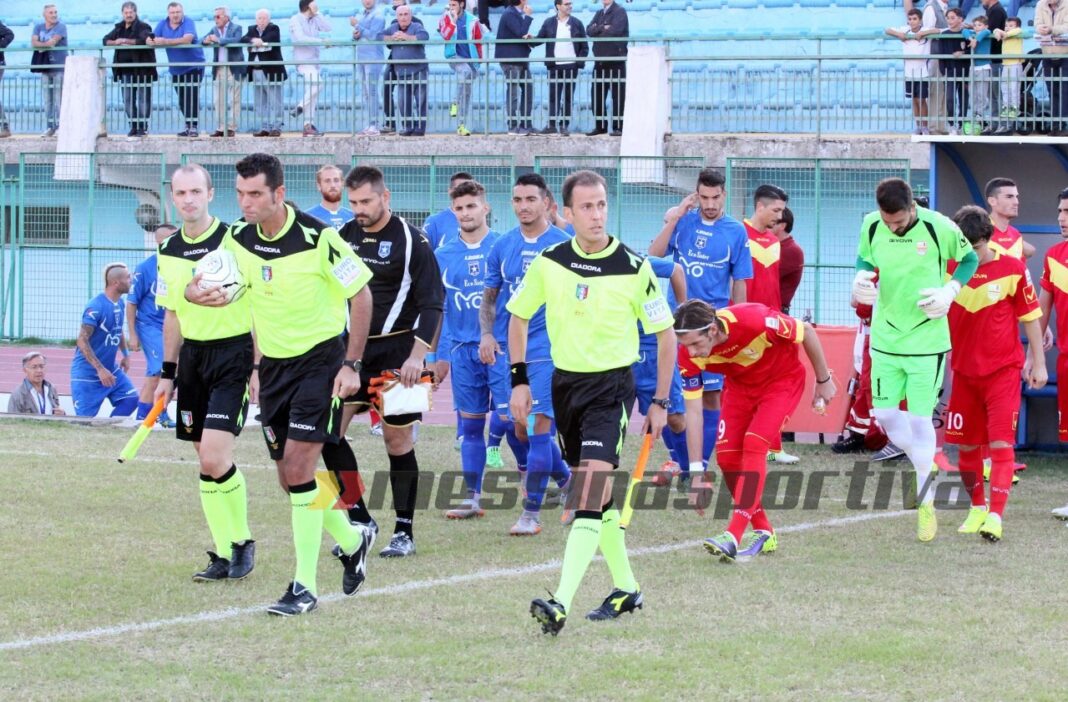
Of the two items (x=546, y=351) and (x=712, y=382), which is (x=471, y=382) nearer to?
(x=546, y=351)

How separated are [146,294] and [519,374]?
8398mm

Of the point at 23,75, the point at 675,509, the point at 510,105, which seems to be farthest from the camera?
the point at 23,75

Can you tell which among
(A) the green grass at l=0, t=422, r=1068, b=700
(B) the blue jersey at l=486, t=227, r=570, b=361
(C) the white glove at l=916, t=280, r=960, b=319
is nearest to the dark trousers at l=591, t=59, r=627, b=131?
(A) the green grass at l=0, t=422, r=1068, b=700

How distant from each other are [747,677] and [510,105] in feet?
55.7

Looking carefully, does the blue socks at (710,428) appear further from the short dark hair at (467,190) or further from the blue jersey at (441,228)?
the short dark hair at (467,190)

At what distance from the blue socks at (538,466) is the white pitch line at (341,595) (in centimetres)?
87

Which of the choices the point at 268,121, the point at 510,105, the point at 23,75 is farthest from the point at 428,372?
the point at 23,75

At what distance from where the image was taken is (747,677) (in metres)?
5.87

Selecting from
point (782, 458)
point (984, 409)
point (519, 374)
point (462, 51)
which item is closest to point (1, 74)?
point (462, 51)

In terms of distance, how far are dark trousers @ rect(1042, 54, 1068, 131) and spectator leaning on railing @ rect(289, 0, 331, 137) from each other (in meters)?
10.6

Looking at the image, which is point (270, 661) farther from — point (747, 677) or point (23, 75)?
point (23, 75)

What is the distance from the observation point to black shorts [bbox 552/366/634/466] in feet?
22.8

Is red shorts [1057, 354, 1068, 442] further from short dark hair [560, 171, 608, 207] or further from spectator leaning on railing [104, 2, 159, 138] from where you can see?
spectator leaning on railing [104, 2, 159, 138]

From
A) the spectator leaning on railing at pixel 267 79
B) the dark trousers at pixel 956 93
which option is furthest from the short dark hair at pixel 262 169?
the spectator leaning on railing at pixel 267 79
